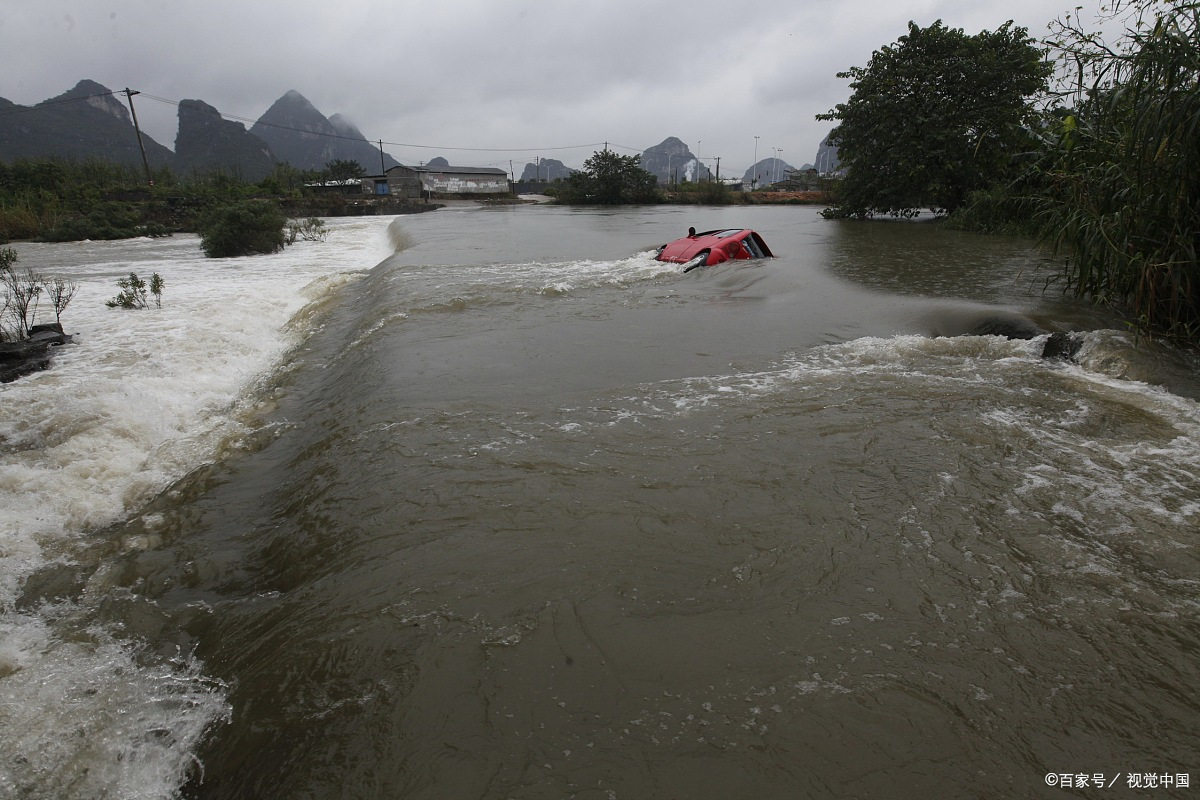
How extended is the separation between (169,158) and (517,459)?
133 metres

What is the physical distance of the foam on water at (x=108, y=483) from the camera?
7.18 feet

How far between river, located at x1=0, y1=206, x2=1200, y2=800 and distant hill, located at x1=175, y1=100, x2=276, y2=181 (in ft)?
401

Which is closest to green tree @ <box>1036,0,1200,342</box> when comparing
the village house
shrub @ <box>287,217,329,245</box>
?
shrub @ <box>287,217,329,245</box>

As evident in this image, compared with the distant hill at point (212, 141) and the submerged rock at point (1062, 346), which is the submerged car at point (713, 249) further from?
the distant hill at point (212, 141)

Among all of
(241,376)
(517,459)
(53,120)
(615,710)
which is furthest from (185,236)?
(53,120)

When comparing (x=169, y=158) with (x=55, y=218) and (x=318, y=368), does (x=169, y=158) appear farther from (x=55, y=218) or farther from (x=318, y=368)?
(x=318, y=368)

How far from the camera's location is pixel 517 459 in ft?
13.7

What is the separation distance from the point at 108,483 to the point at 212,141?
134 metres

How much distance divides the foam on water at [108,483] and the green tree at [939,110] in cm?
2501

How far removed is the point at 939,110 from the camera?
24.7 meters

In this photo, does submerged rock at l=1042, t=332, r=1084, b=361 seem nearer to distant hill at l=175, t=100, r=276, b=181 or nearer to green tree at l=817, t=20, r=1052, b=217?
green tree at l=817, t=20, r=1052, b=217

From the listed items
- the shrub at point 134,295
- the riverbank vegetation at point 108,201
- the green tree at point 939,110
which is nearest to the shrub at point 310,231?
the riverbank vegetation at point 108,201

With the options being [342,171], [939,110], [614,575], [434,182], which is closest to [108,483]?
[614,575]

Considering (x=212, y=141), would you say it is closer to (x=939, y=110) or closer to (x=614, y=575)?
(x=939, y=110)
